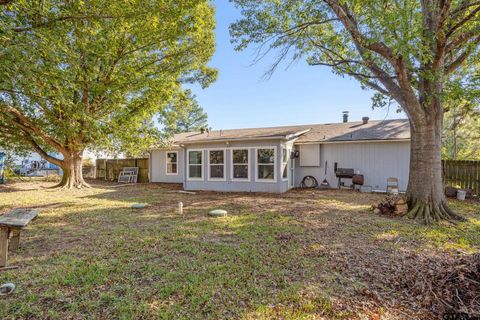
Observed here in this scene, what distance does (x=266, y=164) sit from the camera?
11.3 meters

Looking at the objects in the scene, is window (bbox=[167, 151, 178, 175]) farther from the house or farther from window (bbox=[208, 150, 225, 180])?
window (bbox=[208, 150, 225, 180])

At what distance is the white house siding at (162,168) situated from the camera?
651 inches

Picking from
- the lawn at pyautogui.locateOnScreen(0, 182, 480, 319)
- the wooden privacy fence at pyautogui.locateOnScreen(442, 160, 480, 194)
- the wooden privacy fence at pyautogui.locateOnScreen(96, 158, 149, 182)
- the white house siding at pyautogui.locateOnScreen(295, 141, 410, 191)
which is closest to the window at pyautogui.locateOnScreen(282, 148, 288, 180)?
the white house siding at pyautogui.locateOnScreen(295, 141, 410, 191)

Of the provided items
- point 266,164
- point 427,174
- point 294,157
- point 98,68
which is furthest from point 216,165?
point 427,174

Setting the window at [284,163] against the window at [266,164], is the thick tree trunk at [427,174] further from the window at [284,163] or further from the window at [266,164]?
the window at [266,164]

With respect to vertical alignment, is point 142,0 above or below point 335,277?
above

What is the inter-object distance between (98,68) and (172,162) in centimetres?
737

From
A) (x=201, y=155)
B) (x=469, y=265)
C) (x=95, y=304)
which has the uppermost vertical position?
(x=201, y=155)

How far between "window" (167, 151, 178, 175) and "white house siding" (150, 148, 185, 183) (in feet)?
0.74

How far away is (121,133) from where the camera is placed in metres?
12.2

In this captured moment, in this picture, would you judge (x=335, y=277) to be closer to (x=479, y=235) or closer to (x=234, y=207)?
(x=479, y=235)

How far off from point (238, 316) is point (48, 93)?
8850mm

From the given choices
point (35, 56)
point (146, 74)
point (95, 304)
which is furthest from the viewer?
point (146, 74)

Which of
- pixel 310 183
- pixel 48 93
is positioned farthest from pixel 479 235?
pixel 48 93
